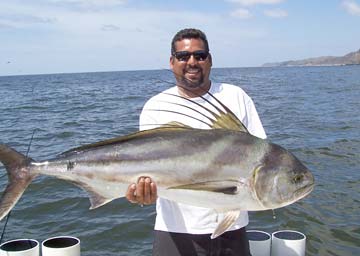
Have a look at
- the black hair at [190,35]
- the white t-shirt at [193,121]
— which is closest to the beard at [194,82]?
the white t-shirt at [193,121]

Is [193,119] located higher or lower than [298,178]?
higher

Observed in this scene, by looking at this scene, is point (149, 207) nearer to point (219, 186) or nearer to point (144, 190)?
point (144, 190)

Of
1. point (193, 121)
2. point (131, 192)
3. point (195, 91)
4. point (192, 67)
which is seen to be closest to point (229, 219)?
point (131, 192)

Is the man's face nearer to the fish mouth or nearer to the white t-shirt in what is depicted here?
the white t-shirt

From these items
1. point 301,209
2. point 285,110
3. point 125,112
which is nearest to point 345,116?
point 285,110

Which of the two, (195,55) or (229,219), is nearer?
(229,219)

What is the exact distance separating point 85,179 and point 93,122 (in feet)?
61.6

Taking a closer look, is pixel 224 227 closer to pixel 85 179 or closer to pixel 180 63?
pixel 85 179

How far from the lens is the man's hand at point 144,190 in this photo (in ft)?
10.5

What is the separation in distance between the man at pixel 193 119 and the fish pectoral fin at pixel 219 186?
0.74 m

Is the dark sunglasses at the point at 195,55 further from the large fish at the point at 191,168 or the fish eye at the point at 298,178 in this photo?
the fish eye at the point at 298,178

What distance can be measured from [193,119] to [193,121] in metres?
0.02

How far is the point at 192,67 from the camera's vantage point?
396 cm

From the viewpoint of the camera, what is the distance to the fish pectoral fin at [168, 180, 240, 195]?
10.1 feet
